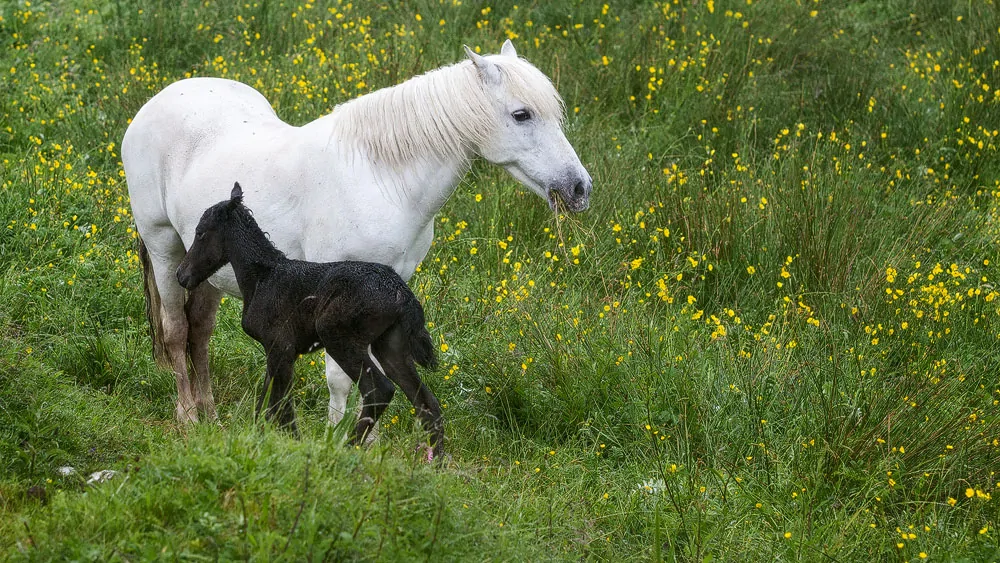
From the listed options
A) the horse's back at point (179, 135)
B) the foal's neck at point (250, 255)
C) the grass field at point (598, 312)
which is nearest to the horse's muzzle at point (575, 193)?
the grass field at point (598, 312)

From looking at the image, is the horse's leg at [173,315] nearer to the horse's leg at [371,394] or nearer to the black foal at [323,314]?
the black foal at [323,314]

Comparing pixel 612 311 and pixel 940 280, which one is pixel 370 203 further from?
pixel 940 280

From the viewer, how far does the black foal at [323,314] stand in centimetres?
384

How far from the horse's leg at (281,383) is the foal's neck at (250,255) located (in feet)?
0.92

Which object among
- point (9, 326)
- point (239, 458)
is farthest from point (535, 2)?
point (239, 458)

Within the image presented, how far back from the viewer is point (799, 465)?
4.54m

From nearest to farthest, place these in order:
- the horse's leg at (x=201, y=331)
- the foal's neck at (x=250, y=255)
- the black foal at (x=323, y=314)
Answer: the black foal at (x=323, y=314)
the foal's neck at (x=250, y=255)
the horse's leg at (x=201, y=331)

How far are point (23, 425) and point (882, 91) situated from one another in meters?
7.34

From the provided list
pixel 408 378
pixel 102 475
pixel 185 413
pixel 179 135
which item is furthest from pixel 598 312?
pixel 102 475

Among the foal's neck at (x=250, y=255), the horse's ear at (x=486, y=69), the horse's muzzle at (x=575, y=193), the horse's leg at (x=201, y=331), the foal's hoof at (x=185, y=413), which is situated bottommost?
the foal's hoof at (x=185, y=413)

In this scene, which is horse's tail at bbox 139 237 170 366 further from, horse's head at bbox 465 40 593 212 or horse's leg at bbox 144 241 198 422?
horse's head at bbox 465 40 593 212

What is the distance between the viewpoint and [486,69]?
14.3 feet

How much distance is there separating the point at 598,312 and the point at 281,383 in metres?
2.13

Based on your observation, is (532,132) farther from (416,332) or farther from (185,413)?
(185,413)
